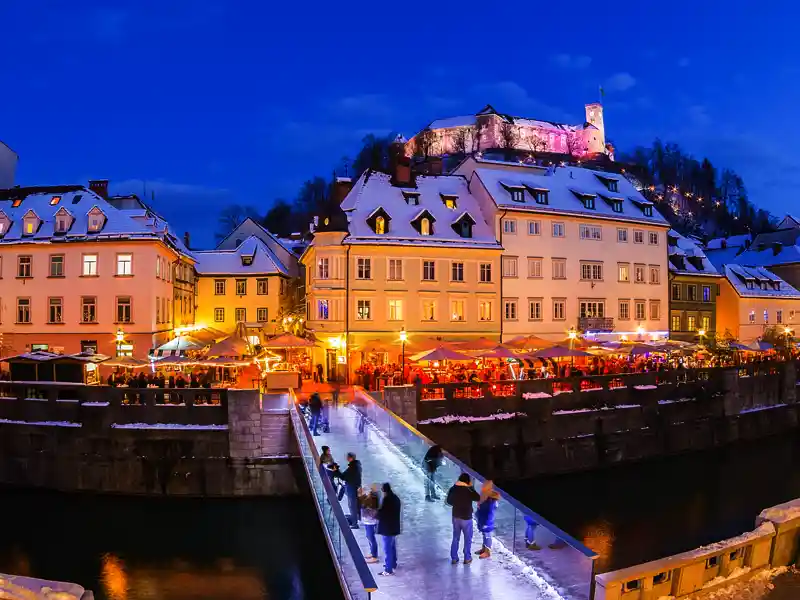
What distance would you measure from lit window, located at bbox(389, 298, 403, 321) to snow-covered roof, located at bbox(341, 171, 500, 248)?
12.9 feet

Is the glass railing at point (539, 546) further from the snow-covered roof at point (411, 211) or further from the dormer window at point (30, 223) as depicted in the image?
the dormer window at point (30, 223)

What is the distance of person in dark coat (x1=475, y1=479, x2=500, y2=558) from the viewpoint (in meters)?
13.4

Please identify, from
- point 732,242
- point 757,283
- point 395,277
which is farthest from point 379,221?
point 732,242

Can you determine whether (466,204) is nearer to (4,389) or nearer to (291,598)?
(4,389)

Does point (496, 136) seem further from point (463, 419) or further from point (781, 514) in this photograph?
point (781, 514)

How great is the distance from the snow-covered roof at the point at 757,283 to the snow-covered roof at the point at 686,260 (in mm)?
3630

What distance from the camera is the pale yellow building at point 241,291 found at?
195 feet

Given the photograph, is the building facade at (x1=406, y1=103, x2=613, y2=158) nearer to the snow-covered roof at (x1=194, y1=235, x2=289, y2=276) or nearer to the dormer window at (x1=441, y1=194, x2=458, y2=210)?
the snow-covered roof at (x1=194, y1=235, x2=289, y2=276)

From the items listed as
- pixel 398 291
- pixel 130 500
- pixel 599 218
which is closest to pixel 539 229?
pixel 599 218

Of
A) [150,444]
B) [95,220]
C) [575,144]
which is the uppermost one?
[575,144]

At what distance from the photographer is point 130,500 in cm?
2766

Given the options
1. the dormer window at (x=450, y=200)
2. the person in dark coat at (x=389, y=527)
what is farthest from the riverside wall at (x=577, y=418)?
the dormer window at (x=450, y=200)

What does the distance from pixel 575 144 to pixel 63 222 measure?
116 m

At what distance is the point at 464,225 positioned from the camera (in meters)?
47.0
